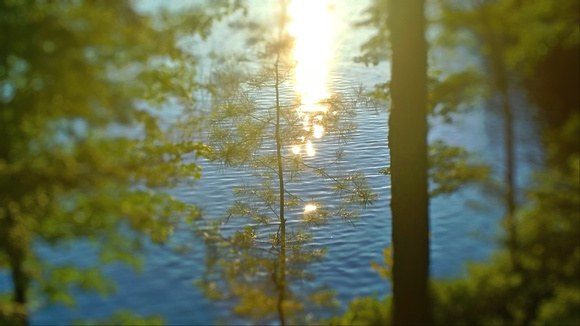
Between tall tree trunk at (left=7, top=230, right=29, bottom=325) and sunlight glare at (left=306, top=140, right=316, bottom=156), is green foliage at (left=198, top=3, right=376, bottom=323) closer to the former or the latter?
sunlight glare at (left=306, top=140, right=316, bottom=156)

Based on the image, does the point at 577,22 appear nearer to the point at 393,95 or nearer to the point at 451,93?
the point at 451,93

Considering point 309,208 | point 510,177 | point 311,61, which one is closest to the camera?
point 510,177

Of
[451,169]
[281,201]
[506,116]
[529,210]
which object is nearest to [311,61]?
[281,201]

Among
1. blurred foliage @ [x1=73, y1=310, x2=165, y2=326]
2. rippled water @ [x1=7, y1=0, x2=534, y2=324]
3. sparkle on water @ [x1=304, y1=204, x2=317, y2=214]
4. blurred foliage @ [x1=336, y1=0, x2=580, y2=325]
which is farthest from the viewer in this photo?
sparkle on water @ [x1=304, y1=204, x2=317, y2=214]

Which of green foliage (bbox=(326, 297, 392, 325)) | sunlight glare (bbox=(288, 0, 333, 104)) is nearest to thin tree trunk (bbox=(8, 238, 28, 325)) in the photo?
Answer: green foliage (bbox=(326, 297, 392, 325))

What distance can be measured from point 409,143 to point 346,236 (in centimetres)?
314

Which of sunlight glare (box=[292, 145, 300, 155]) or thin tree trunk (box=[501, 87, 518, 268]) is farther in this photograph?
sunlight glare (box=[292, 145, 300, 155])

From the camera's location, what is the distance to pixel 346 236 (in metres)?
6.84

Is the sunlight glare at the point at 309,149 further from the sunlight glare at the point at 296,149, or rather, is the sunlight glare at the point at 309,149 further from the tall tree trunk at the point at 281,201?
the tall tree trunk at the point at 281,201

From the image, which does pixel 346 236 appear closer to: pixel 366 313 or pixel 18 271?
pixel 366 313

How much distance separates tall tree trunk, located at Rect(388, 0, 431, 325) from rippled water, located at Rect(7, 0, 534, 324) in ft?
6.09

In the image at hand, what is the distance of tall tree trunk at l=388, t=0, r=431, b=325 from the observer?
3.78 meters

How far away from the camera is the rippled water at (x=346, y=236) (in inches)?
207

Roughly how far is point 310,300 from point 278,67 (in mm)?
2341
